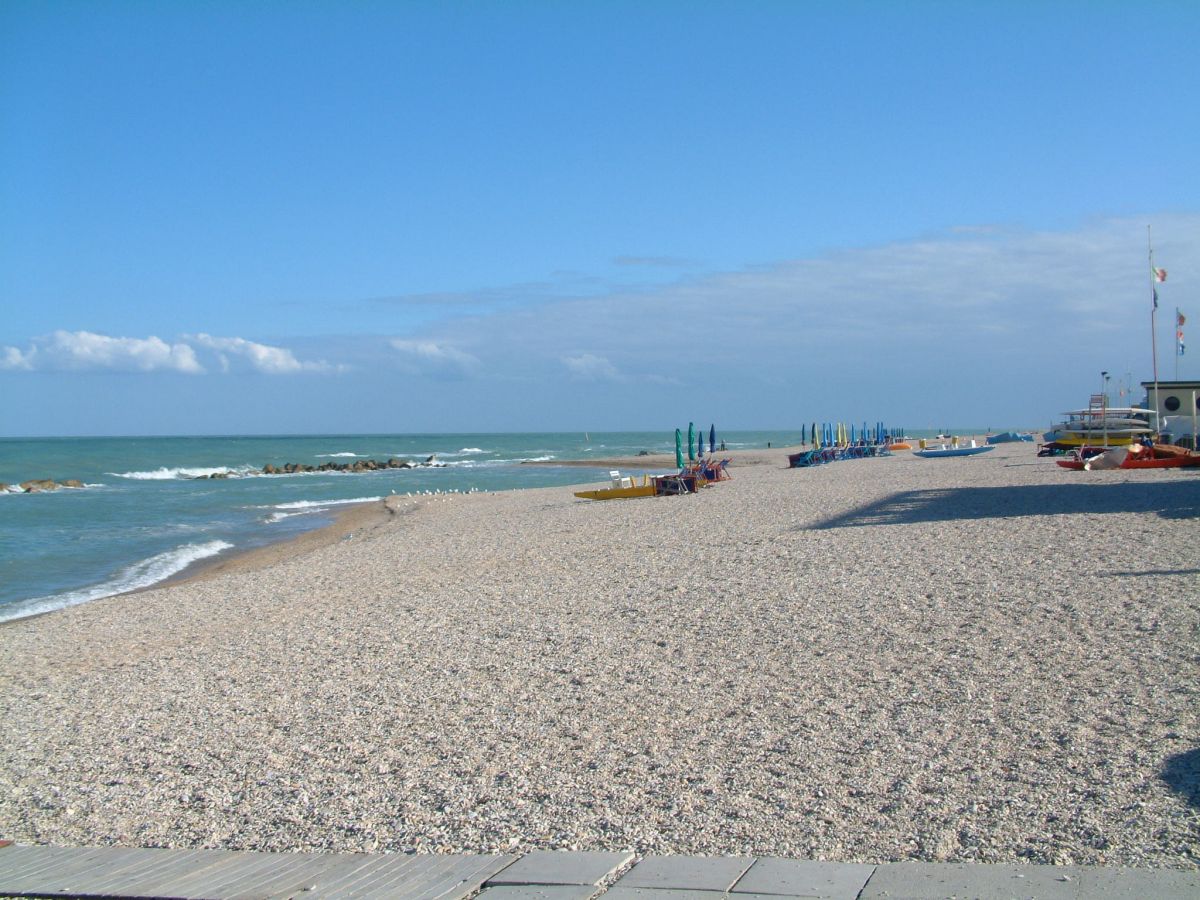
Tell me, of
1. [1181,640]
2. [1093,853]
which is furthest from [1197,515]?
[1093,853]

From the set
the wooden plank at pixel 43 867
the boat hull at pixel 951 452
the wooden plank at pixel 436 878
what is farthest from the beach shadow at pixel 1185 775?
the boat hull at pixel 951 452

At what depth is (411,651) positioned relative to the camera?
28.9 feet

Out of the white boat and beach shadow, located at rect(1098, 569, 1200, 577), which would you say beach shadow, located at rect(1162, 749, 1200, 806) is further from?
the white boat

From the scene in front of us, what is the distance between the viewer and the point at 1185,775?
15.6ft

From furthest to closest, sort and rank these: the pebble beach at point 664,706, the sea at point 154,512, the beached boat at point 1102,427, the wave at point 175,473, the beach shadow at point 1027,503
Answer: the wave at point 175,473 → the beached boat at point 1102,427 → the sea at point 154,512 → the beach shadow at point 1027,503 → the pebble beach at point 664,706

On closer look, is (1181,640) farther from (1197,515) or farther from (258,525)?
(258,525)

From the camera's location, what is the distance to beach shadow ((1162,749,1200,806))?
178 inches

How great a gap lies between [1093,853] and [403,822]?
3.00 metres

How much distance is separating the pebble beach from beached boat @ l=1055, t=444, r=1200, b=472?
10.8 metres

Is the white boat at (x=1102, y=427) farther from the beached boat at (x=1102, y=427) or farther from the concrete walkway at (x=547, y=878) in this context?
the concrete walkway at (x=547, y=878)

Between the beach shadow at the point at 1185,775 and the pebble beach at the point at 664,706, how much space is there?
0.8 inches

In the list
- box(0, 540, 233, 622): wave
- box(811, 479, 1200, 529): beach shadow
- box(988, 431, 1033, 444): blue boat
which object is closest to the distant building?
box(988, 431, 1033, 444): blue boat

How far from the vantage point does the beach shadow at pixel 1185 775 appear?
4.53 meters

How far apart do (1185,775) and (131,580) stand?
55.0ft
